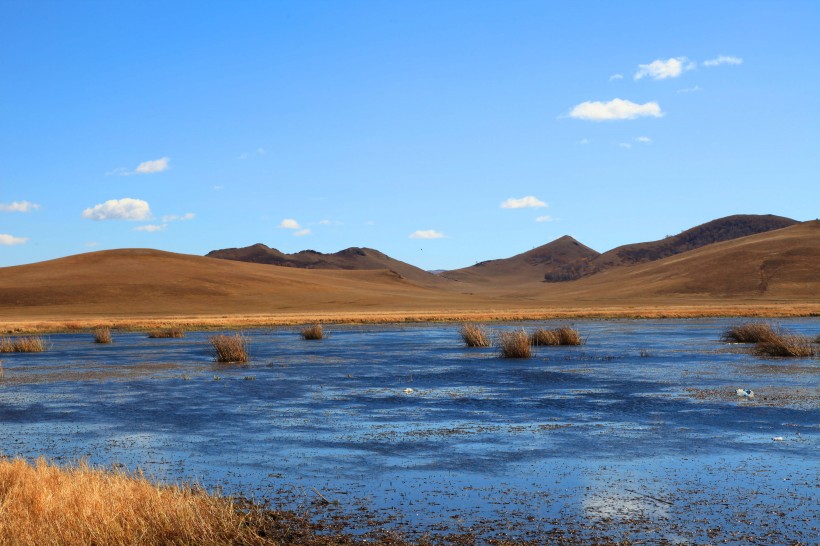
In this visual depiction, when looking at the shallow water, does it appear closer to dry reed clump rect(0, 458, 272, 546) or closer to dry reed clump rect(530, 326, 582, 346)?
dry reed clump rect(0, 458, 272, 546)

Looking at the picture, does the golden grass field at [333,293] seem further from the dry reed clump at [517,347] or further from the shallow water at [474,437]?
the shallow water at [474,437]

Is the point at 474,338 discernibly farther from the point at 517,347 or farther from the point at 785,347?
the point at 785,347

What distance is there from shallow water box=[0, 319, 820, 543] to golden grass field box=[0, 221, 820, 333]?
41.6m

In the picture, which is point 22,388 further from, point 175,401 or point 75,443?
point 75,443

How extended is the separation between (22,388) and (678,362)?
2057 cm

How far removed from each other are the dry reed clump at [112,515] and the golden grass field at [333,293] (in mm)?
55199

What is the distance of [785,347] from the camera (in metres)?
30.8

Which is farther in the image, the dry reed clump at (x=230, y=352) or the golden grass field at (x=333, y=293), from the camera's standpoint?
the golden grass field at (x=333, y=293)

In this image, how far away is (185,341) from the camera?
156 feet

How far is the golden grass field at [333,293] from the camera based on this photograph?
259ft

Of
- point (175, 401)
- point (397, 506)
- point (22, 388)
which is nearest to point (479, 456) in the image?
point (397, 506)

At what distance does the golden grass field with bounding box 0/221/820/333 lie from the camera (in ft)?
259

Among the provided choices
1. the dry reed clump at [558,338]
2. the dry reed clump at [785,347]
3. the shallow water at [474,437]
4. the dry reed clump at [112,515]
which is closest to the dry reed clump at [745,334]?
the dry reed clump at [785,347]

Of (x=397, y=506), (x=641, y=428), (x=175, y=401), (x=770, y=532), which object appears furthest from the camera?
(x=175, y=401)
